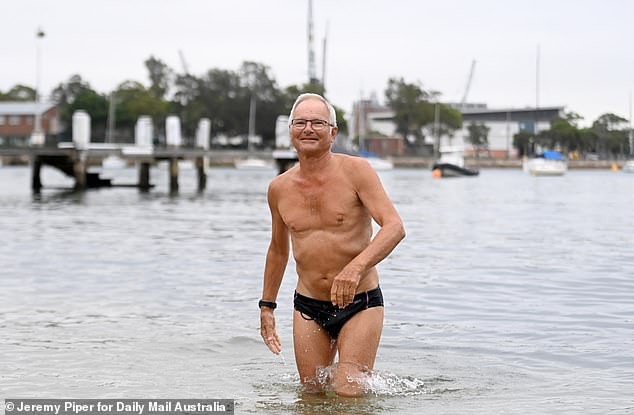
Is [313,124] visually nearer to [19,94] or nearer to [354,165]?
[354,165]

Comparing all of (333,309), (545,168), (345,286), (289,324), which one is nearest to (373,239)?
(345,286)

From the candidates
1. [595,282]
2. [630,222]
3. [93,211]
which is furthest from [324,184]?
[93,211]

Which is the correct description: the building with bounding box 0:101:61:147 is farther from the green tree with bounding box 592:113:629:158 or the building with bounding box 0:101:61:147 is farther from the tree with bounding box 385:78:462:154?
the green tree with bounding box 592:113:629:158

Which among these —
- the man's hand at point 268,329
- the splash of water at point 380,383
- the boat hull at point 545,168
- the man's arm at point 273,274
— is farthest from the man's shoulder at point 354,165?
the boat hull at point 545,168

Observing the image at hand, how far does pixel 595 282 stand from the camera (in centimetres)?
1777

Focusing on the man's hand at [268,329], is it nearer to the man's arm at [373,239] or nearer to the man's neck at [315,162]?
the man's arm at [373,239]

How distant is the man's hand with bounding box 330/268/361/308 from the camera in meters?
6.93

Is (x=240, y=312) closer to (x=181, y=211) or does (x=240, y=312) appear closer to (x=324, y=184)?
(x=324, y=184)

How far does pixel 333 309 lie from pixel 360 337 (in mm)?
242

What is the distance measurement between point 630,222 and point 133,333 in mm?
26230

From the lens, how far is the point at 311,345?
25.2 feet

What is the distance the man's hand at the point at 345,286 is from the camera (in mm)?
6930

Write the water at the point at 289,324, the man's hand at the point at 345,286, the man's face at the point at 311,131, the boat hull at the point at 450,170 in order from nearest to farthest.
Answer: the man's hand at the point at 345,286 → the man's face at the point at 311,131 → the water at the point at 289,324 → the boat hull at the point at 450,170

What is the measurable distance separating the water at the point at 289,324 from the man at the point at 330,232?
0.50 meters
